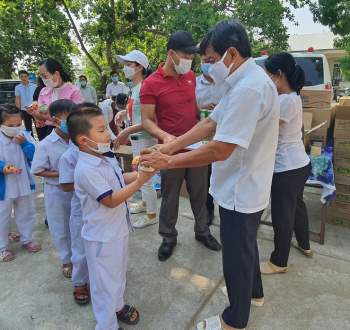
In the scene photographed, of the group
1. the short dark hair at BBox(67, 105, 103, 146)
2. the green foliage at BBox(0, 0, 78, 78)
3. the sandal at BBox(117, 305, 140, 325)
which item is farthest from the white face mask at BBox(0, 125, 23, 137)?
the green foliage at BBox(0, 0, 78, 78)

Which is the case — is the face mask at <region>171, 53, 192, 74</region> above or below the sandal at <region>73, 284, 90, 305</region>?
above

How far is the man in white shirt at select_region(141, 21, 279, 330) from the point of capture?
145 cm

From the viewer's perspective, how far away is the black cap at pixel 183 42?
2.46 m

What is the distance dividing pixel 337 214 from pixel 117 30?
10.7 metres

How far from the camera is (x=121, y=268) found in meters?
1.87

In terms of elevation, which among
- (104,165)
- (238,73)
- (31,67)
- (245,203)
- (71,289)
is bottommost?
(71,289)

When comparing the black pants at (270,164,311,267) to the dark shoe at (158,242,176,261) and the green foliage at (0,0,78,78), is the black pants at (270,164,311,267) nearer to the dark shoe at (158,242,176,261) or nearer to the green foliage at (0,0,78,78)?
the dark shoe at (158,242,176,261)

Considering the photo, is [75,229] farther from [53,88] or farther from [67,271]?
[53,88]

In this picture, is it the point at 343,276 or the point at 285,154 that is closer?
the point at 285,154

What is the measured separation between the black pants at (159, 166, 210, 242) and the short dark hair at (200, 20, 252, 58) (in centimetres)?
133

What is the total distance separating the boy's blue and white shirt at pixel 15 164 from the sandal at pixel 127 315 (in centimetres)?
144

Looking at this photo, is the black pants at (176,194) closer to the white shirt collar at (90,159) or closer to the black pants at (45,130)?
the white shirt collar at (90,159)

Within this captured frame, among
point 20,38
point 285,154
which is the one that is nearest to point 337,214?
point 285,154

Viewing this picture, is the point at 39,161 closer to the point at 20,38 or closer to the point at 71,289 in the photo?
the point at 71,289
